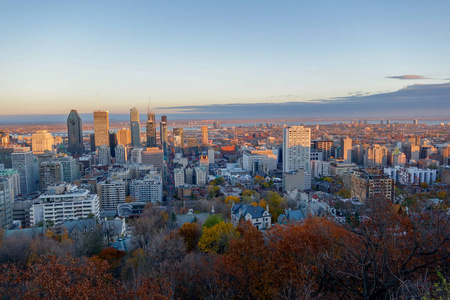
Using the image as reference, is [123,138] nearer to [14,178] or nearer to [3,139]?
[3,139]

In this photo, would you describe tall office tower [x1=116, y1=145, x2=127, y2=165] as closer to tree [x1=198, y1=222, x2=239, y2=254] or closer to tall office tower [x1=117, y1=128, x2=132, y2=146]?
tall office tower [x1=117, y1=128, x2=132, y2=146]

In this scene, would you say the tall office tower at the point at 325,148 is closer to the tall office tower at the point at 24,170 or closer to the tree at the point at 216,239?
the tall office tower at the point at 24,170

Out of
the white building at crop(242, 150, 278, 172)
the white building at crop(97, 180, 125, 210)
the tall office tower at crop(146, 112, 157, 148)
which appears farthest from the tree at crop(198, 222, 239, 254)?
the tall office tower at crop(146, 112, 157, 148)

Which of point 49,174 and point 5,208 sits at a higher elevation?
point 5,208

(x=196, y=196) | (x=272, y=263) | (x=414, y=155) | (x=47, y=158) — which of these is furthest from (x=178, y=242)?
(x=414, y=155)

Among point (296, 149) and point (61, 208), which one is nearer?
point (61, 208)

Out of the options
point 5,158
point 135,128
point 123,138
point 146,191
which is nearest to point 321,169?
point 146,191
